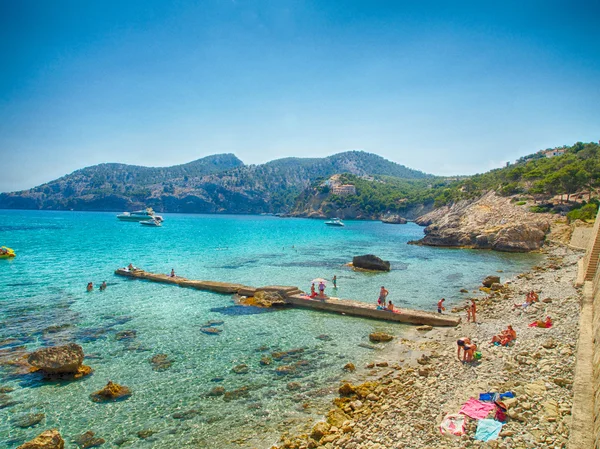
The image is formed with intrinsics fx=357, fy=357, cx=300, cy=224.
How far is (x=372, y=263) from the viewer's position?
39.7 m

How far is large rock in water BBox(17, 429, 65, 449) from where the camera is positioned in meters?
8.99

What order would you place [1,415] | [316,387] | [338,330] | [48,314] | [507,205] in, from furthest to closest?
[507,205] < [48,314] < [338,330] < [316,387] < [1,415]

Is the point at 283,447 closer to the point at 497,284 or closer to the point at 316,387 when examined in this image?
the point at 316,387

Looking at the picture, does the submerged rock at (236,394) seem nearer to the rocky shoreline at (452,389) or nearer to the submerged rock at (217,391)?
the submerged rock at (217,391)

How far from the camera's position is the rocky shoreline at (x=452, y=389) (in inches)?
332

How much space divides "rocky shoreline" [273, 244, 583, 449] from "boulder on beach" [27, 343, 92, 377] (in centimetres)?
914

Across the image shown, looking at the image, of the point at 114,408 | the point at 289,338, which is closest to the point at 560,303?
the point at 289,338

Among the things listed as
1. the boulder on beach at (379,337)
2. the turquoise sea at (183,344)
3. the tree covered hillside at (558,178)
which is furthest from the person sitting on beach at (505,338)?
the tree covered hillside at (558,178)

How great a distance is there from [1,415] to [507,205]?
278 ft

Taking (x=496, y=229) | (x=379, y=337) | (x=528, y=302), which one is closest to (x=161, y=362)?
(x=379, y=337)

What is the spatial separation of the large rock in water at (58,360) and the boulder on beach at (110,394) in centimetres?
215

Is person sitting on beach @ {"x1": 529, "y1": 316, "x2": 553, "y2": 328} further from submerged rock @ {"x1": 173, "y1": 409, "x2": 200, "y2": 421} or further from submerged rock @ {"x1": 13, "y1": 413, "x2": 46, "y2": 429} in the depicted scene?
submerged rock @ {"x1": 13, "y1": 413, "x2": 46, "y2": 429}

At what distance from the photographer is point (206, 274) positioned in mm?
37250

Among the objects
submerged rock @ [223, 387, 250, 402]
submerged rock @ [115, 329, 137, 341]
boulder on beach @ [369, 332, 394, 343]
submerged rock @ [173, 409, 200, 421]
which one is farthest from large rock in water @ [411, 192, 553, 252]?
submerged rock @ [173, 409, 200, 421]
